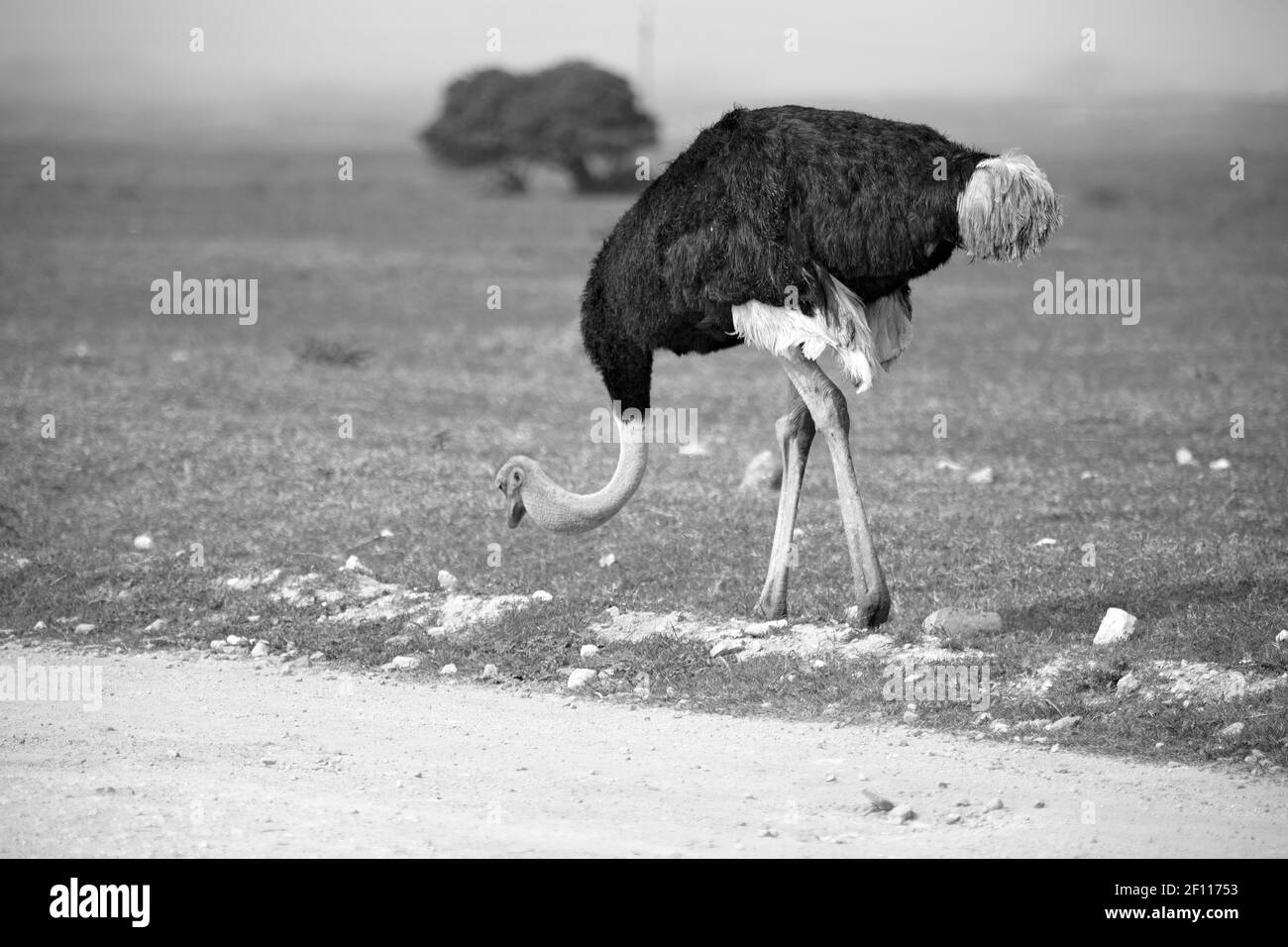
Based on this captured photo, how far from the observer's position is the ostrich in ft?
23.9

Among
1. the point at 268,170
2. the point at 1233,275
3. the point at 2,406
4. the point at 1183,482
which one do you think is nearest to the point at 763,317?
the point at 1183,482

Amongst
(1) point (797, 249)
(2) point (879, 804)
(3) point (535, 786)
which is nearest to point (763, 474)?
(1) point (797, 249)

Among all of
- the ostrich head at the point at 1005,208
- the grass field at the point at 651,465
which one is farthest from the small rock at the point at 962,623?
the ostrich head at the point at 1005,208

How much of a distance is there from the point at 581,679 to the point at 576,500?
2.67 feet

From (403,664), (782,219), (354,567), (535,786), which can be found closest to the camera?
(535,786)

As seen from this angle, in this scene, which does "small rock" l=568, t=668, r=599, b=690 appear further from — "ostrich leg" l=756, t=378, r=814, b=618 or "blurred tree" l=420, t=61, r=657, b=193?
"blurred tree" l=420, t=61, r=657, b=193

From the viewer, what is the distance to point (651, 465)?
1236cm

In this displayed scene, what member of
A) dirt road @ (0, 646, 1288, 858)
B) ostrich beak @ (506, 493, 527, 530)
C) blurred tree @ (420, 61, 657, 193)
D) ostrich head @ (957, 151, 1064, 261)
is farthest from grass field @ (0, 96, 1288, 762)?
blurred tree @ (420, 61, 657, 193)

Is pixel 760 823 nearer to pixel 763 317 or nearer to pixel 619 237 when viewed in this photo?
pixel 763 317

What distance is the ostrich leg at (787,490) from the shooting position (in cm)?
807

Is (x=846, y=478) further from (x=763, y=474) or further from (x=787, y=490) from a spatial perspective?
(x=763, y=474)

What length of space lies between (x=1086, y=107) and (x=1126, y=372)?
113068 millimetres

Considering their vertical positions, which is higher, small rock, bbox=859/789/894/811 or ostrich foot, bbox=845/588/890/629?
ostrich foot, bbox=845/588/890/629

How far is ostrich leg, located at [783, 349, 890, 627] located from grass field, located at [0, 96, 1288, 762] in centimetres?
26
